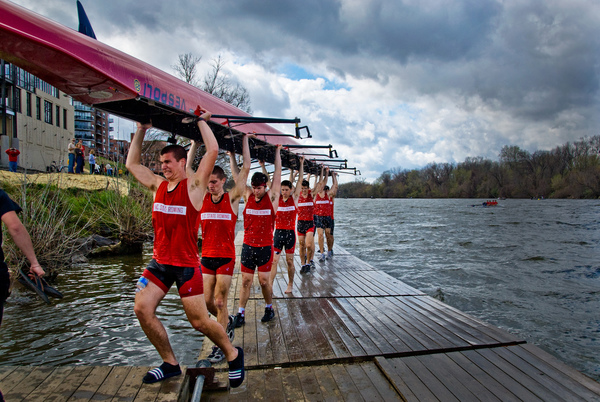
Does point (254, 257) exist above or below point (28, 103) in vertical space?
below

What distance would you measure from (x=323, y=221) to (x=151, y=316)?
28.0 feet

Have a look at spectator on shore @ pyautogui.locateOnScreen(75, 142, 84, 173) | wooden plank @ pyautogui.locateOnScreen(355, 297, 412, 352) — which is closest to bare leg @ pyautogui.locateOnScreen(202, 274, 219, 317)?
wooden plank @ pyautogui.locateOnScreen(355, 297, 412, 352)

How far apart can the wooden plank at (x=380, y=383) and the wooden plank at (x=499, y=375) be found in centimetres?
98

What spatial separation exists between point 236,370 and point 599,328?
8.69 meters

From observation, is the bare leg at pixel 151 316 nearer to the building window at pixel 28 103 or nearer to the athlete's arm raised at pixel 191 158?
the athlete's arm raised at pixel 191 158

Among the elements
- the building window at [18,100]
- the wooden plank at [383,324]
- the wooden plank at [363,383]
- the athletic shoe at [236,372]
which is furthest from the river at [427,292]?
the building window at [18,100]

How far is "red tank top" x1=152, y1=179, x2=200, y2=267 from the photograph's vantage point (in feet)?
11.1

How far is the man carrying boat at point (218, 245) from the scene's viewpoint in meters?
4.56

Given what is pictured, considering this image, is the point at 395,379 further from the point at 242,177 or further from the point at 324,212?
the point at 324,212

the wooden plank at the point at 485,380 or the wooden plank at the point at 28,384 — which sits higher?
the wooden plank at the point at 28,384

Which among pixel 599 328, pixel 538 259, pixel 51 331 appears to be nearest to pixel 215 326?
pixel 51 331

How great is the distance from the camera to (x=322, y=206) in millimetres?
11453

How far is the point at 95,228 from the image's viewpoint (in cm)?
1512

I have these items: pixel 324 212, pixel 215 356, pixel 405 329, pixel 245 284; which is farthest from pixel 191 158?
pixel 324 212
